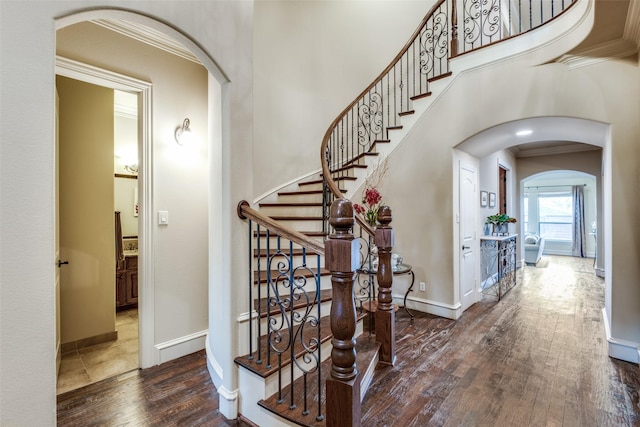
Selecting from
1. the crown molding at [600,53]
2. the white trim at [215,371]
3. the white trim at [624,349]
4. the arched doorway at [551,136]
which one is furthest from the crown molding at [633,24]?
the white trim at [215,371]

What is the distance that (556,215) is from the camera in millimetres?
9836

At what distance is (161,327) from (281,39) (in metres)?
4.19

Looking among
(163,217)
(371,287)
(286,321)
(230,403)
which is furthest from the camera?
(371,287)

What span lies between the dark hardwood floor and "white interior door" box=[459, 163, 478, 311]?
64 centimetres

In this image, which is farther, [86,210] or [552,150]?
[552,150]

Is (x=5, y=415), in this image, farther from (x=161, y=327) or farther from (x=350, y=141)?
(x=350, y=141)

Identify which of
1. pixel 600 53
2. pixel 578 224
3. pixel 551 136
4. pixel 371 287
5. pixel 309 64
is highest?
pixel 309 64

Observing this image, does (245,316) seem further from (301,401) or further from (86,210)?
(86,210)

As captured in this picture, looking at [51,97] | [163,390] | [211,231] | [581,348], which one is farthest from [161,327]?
[581,348]

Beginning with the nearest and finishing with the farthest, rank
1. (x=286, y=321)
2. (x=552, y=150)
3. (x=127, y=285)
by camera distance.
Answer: (x=286, y=321), (x=127, y=285), (x=552, y=150)

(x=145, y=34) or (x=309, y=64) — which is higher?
(x=309, y=64)

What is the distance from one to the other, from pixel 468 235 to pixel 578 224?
25.9 feet

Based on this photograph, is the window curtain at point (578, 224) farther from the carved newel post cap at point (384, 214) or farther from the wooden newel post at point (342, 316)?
the wooden newel post at point (342, 316)

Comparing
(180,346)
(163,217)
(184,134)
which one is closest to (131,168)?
(184,134)
